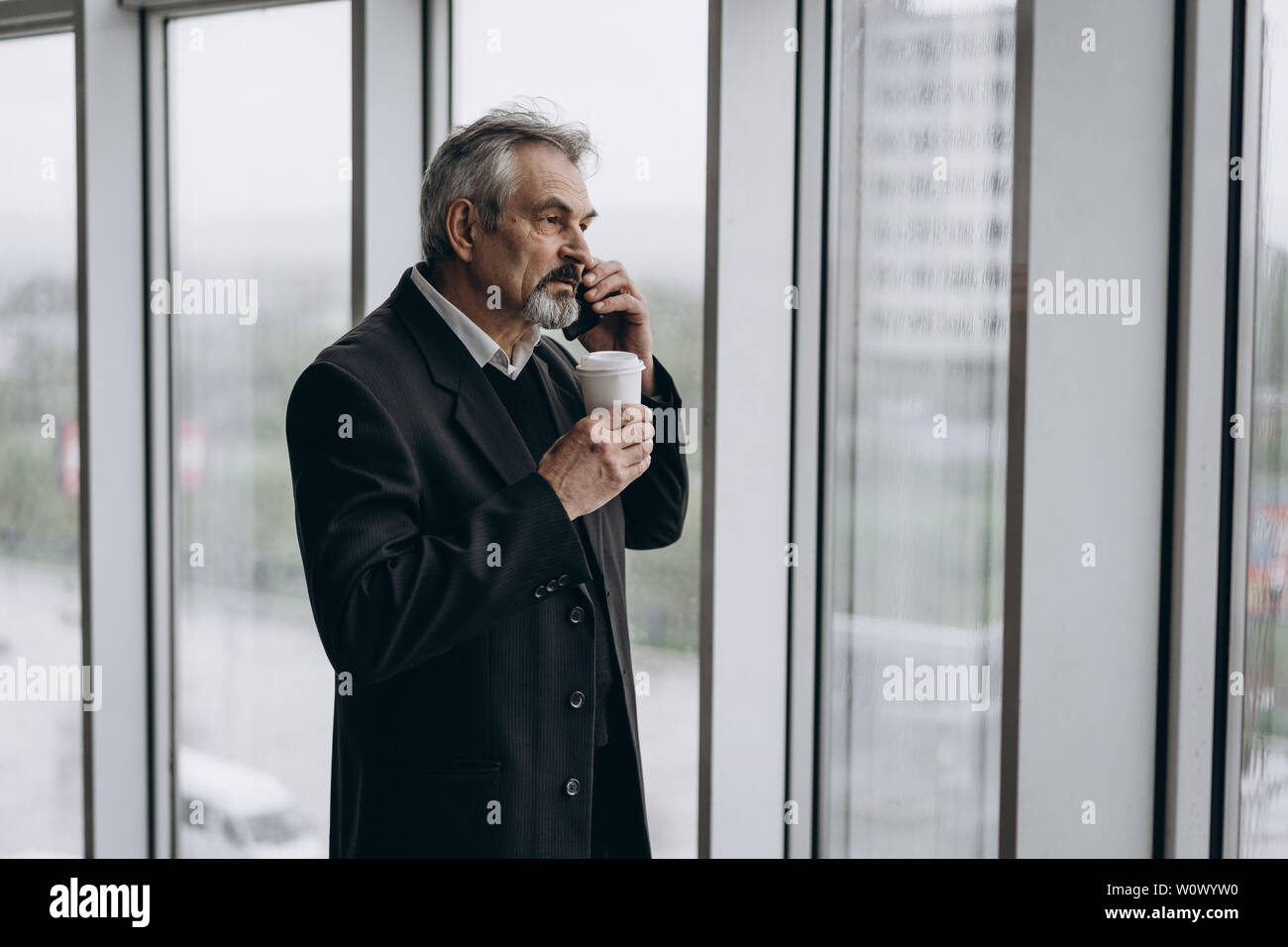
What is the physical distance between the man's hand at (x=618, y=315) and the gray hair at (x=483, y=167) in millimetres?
152

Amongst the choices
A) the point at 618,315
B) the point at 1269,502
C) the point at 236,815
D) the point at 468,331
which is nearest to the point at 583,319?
the point at 618,315

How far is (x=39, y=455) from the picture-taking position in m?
2.16

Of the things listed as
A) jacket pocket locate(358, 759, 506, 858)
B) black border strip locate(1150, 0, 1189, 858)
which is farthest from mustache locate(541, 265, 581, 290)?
black border strip locate(1150, 0, 1189, 858)

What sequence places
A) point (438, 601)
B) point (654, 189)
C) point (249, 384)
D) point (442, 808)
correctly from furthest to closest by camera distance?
1. point (249, 384)
2. point (654, 189)
3. point (442, 808)
4. point (438, 601)

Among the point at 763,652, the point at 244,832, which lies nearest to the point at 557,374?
the point at 763,652

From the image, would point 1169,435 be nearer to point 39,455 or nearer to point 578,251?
point 578,251

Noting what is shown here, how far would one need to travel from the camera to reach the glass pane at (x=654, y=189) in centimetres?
174

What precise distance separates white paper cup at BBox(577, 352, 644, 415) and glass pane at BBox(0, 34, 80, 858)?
1330mm

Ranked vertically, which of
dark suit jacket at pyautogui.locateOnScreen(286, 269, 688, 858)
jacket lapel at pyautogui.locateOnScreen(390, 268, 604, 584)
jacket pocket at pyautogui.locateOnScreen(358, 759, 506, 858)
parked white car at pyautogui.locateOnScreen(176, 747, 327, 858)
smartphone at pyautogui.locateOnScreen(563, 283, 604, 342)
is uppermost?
smartphone at pyautogui.locateOnScreen(563, 283, 604, 342)

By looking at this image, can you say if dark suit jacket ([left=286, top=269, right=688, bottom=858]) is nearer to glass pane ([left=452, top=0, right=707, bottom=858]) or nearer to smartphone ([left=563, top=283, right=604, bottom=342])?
smartphone ([left=563, top=283, right=604, bottom=342])

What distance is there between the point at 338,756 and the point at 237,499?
33.5 inches

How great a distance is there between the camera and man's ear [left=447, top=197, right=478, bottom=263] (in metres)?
1.37

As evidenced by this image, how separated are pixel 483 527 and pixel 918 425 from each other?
0.76m

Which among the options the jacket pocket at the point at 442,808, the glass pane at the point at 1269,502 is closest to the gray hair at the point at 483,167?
the jacket pocket at the point at 442,808
